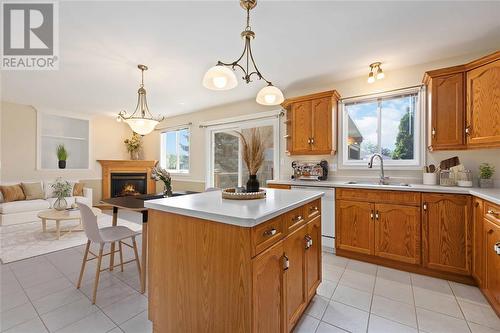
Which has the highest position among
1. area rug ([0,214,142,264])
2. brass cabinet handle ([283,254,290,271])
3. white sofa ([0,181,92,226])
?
brass cabinet handle ([283,254,290,271])

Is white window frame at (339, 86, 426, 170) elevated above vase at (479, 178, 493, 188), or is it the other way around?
white window frame at (339, 86, 426, 170)

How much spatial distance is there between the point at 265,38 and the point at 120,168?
553cm

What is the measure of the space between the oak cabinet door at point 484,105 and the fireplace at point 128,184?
6.77 metres

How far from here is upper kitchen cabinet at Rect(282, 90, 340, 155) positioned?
327 centimetres

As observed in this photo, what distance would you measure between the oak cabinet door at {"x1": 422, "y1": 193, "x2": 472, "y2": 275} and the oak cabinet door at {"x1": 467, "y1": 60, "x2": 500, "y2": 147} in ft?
2.10

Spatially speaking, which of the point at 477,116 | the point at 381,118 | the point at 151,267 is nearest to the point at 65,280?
the point at 151,267

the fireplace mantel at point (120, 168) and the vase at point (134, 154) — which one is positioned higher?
Answer: the vase at point (134, 154)

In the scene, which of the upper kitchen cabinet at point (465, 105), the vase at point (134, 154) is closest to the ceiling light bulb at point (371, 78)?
the upper kitchen cabinet at point (465, 105)

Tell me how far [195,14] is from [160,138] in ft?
15.7

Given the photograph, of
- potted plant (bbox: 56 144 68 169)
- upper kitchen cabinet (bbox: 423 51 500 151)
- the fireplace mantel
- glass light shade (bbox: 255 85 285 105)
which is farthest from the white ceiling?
the fireplace mantel

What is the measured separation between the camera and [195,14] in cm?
196

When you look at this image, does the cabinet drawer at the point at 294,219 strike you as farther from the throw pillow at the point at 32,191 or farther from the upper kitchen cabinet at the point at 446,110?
the throw pillow at the point at 32,191

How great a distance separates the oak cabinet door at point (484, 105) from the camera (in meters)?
2.15

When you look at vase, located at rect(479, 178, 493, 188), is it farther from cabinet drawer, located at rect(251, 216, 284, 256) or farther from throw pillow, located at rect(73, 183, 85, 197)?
throw pillow, located at rect(73, 183, 85, 197)
